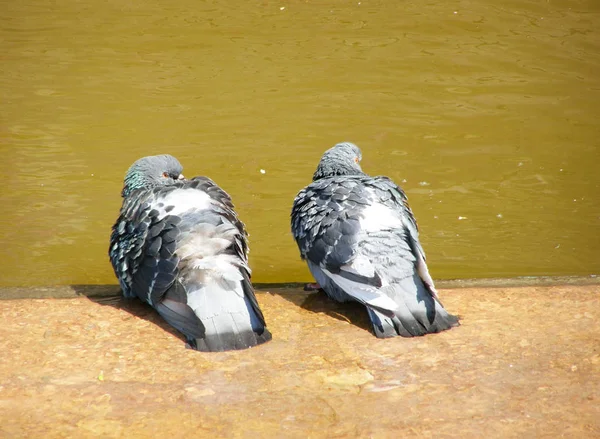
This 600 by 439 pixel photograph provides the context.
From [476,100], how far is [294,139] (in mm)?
2268

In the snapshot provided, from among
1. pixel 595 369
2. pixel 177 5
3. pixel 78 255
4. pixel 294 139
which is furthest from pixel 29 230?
pixel 177 5

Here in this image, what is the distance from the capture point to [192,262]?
183 inches

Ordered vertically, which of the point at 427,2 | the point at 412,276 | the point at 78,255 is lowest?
the point at 78,255

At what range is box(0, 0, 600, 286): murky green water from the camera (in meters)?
6.57

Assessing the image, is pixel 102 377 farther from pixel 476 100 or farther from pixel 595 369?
pixel 476 100

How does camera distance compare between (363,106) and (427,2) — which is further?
(427,2)

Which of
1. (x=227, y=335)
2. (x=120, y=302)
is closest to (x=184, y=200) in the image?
(x=120, y=302)

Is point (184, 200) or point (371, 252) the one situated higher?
point (184, 200)

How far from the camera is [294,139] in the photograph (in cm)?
813

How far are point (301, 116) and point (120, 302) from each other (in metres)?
4.06

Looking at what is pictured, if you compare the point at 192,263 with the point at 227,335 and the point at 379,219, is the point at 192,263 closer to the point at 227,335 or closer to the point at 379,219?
the point at 227,335

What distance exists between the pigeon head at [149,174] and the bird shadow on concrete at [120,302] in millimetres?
746

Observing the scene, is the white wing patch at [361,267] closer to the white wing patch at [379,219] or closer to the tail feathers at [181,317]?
the white wing patch at [379,219]

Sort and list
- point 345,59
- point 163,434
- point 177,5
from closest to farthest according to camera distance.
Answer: point 163,434 → point 345,59 → point 177,5
